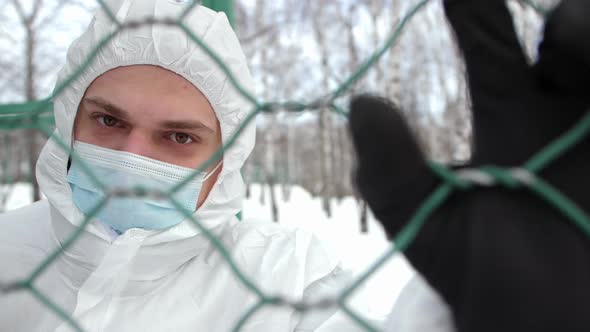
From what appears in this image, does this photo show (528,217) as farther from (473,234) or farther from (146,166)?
(146,166)

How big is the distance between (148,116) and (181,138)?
0.27 ft

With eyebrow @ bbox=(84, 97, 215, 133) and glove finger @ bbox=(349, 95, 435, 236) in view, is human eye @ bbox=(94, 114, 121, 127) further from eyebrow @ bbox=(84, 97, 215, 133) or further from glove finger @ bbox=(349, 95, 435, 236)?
glove finger @ bbox=(349, 95, 435, 236)

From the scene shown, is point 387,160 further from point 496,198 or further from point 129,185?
point 129,185

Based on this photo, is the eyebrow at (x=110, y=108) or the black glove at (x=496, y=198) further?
the eyebrow at (x=110, y=108)

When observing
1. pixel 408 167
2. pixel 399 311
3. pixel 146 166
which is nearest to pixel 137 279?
pixel 146 166

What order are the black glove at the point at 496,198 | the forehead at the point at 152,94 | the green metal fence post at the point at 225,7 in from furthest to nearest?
the green metal fence post at the point at 225,7 < the forehead at the point at 152,94 < the black glove at the point at 496,198

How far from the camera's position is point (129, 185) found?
836 mm

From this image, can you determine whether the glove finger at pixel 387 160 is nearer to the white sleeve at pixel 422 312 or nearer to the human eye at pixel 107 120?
the white sleeve at pixel 422 312

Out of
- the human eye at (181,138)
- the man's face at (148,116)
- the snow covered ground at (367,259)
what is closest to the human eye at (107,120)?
the man's face at (148,116)

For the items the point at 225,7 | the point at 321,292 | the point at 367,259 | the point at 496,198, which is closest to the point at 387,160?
the point at 496,198

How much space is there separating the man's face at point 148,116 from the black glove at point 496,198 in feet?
1.89

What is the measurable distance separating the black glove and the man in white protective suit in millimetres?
513

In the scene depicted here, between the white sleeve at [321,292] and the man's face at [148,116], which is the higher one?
the man's face at [148,116]

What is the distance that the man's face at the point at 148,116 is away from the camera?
0.83 m
